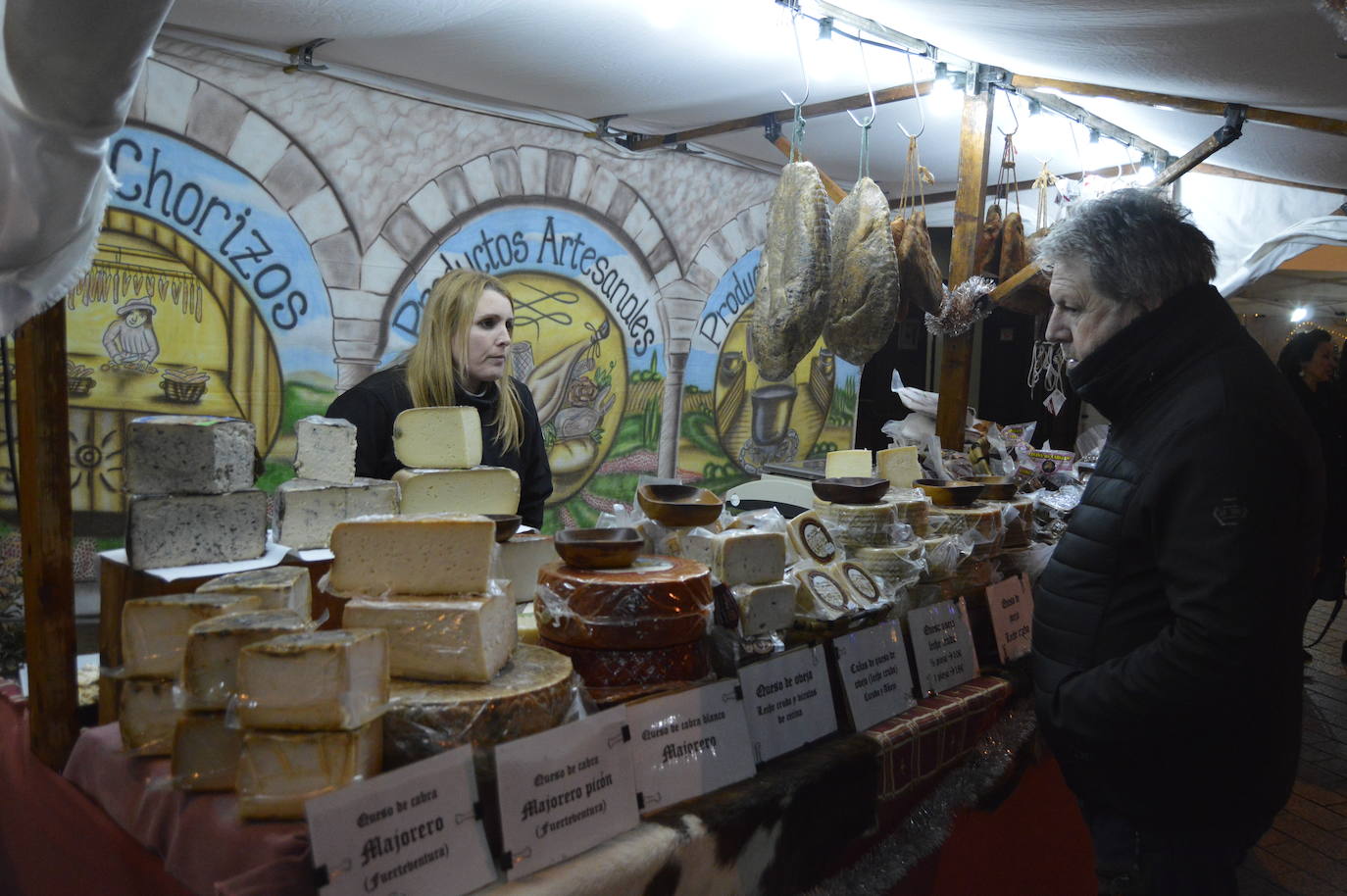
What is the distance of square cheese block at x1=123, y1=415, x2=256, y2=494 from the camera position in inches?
55.2

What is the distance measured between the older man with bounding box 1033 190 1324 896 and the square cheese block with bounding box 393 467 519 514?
1170 mm

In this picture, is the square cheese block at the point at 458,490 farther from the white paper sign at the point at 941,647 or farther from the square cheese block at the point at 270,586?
the white paper sign at the point at 941,647

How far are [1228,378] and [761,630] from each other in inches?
37.9

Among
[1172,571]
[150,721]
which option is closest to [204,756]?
[150,721]

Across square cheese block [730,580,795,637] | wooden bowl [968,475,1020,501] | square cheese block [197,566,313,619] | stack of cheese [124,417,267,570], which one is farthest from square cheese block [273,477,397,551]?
wooden bowl [968,475,1020,501]

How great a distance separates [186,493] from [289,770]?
555 millimetres

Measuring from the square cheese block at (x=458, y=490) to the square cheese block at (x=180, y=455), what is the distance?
46cm

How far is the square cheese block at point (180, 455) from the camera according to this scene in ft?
4.60

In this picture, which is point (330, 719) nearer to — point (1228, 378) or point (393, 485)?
point (393, 485)

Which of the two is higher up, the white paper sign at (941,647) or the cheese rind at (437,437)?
the cheese rind at (437,437)

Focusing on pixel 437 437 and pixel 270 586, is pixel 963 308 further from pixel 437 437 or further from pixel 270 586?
pixel 270 586

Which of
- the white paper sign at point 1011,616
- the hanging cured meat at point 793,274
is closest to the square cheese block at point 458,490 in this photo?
the white paper sign at point 1011,616

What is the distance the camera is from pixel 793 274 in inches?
122

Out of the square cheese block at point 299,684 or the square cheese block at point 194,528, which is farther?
the square cheese block at point 194,528
